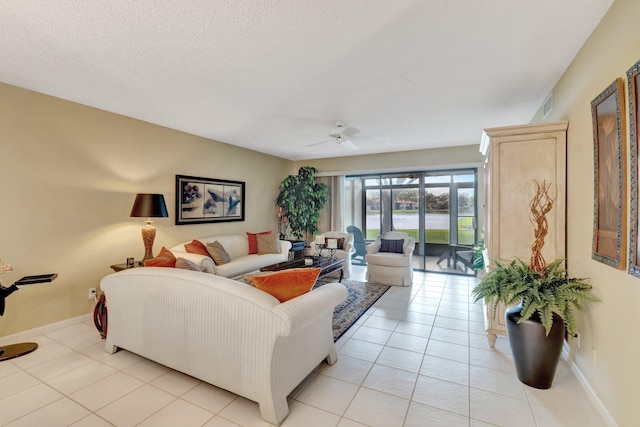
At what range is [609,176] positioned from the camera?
171 centimetres

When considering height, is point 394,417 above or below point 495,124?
below

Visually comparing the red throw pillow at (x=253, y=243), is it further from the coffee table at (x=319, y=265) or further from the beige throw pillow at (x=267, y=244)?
the coffee table at (x=319, y=265)

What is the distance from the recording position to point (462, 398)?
1986 millimetres

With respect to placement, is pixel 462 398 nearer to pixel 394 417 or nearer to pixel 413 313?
pixel 394 417

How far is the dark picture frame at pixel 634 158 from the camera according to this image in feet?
4.63

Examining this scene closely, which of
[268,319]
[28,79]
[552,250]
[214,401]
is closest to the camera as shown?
[268,319]

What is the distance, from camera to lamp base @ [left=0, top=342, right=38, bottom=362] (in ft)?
8.23

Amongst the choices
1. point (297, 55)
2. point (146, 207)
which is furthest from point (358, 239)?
point (297, 55)

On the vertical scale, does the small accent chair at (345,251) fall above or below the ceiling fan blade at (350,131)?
below

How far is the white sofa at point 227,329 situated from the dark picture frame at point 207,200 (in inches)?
84.7

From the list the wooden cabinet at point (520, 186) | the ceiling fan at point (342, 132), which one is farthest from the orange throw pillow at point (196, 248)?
the wooden cabinet at point (520, 186)

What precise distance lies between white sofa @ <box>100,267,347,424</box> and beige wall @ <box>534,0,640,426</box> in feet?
5.69

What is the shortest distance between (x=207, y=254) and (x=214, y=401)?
8.22 ft

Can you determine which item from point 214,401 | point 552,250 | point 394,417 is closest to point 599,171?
point 552,250
